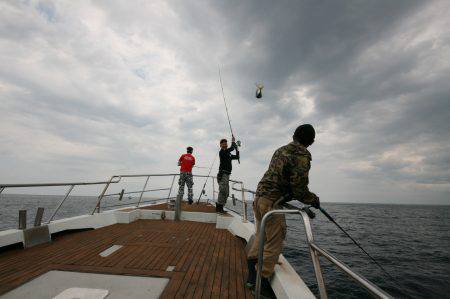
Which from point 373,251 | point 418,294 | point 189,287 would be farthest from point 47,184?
point 373,251

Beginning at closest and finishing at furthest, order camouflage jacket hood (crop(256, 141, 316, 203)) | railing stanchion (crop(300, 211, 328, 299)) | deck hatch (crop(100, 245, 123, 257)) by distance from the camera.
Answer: railing stanchion (crop(300, 211, 328, 299)), camouflage jacket hood (crop(256, 141, 316, 203)), deck hatch (crop(100, 245, 123, 257))

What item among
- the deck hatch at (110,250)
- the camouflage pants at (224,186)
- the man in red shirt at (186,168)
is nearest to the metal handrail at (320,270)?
the deck hatch at (110,250)

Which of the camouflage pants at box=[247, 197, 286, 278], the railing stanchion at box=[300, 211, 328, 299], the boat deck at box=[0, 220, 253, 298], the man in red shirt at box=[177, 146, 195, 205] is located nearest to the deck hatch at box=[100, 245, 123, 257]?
the boat deck at box=[0, 220, 253, 298]

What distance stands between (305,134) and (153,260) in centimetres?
289

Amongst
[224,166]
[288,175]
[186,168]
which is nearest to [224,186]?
[224,166]

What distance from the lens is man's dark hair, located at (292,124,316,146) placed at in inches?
102

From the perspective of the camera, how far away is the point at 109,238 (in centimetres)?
482

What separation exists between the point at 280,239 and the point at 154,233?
3.72 m

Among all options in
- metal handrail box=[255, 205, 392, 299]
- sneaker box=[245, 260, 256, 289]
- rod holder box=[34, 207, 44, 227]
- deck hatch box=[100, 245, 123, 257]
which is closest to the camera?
metal handrail box=[255, 205, 392, 299]

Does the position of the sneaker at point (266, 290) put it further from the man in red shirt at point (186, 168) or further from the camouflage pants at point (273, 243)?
the man in red shirt at point (186, 168)

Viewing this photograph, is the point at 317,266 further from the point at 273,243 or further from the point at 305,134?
the point at 305,134

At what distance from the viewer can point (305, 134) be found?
2.60 metres

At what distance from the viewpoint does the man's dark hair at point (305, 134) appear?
102 inches

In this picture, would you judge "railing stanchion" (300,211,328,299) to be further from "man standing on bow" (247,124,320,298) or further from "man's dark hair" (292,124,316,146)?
"man's dark hair" (292,124,316,146)
